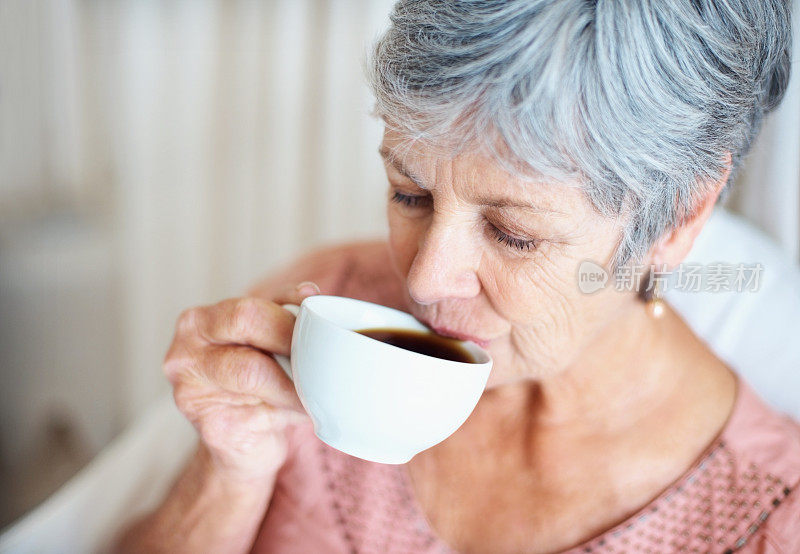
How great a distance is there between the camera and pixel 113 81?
2.36 metres

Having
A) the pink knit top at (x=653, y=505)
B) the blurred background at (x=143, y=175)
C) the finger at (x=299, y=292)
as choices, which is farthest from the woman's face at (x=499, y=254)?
the blurred background at (x=143, y=175)

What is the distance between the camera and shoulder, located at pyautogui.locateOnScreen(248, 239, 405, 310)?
1.26 m

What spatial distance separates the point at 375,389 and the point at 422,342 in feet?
0.69

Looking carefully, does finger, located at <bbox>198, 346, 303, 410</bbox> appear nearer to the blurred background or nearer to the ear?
the ear

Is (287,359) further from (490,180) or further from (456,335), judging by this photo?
(490,180)

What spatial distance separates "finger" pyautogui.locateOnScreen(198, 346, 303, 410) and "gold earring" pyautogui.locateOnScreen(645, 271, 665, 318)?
19.1 inches

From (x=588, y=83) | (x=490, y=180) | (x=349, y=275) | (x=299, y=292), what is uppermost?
(x=588, y=83)

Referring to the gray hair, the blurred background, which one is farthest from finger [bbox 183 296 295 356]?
the blurred background

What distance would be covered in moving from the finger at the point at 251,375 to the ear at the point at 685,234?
0.48m

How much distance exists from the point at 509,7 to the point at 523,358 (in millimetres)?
442

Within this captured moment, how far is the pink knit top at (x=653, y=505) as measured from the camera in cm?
92

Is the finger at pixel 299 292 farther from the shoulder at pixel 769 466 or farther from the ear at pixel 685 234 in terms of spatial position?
the shoulder at pixel 769 466

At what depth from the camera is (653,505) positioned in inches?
37.7
